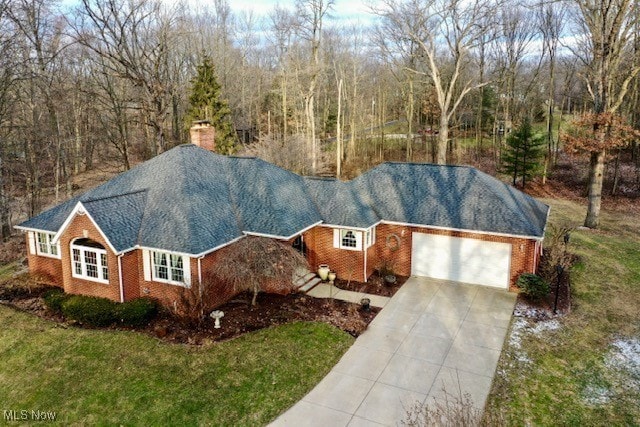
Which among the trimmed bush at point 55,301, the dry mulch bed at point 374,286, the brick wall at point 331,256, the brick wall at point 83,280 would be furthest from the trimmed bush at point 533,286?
the trimmed bush at point 55,301

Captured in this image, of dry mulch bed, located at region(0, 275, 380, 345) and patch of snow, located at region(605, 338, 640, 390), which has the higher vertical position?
dry mulch bed, located at region(0, 275, 380, 345)

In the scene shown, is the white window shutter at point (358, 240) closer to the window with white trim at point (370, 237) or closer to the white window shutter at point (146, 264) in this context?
the window with white trim at point (370, 237)

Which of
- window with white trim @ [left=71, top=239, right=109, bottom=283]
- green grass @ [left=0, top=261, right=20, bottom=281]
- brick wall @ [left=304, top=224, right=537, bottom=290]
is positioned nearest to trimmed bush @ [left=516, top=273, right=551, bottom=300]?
brick wall @ [left=304, top=224, right=537, bottom=290]

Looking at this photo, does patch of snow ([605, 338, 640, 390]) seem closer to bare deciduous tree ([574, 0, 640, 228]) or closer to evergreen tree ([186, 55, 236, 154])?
bare deciduous tree ([574, 0, 640, 228])

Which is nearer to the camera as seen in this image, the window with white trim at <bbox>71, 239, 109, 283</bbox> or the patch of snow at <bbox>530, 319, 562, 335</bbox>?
the patch of snow at <bbox>530, 319, 562, 335</bbox>

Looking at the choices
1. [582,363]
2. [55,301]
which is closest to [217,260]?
[55,301]

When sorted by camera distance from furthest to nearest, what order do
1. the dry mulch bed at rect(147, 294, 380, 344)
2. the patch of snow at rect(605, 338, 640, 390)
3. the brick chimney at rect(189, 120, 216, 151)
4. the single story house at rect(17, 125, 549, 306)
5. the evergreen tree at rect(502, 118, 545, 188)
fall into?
the evergreen tree at rect(502, 118, 545, 188) < the brick chimney at rect(189, 120, 216, 151) < the single story house at rect(17, 125, 549, 306) < the dry mulch bed at rect(147, 294, 380, 344) < the patch of snow at rect(605, 338, 640, 390)
